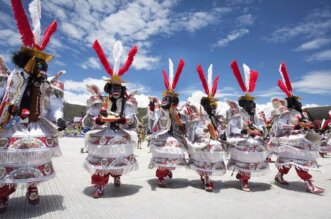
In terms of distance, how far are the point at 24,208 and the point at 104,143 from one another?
5.30 ft

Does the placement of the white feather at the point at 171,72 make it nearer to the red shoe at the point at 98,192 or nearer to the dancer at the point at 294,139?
the dancer at the point at 294,139

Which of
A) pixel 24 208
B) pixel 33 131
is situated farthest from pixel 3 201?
pixel 33 131

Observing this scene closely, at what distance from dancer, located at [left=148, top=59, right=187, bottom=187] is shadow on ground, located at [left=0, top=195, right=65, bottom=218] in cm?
216

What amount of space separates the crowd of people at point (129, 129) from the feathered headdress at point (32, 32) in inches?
0.6

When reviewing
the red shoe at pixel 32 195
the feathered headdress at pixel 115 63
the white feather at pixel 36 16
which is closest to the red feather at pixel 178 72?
the feathered headdress at pixel 115 63

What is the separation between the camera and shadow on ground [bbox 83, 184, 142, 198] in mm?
4918

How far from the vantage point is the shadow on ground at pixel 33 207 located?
3.68m

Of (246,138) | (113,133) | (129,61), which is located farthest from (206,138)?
(129,61)

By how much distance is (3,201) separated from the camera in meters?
3.71

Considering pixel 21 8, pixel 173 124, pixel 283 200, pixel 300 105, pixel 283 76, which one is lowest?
pixel 283 200

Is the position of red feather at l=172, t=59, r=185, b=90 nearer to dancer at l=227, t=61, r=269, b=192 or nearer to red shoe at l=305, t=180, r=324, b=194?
dancer at l=227, t=61, r=269, b=192

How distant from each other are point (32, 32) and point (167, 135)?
3.42 meters

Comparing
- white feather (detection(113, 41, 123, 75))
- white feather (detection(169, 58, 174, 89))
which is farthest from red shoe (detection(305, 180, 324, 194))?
white feather (detection(113, 41, 123, 75))

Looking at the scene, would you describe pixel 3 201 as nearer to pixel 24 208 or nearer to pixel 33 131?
pixel 24 208
